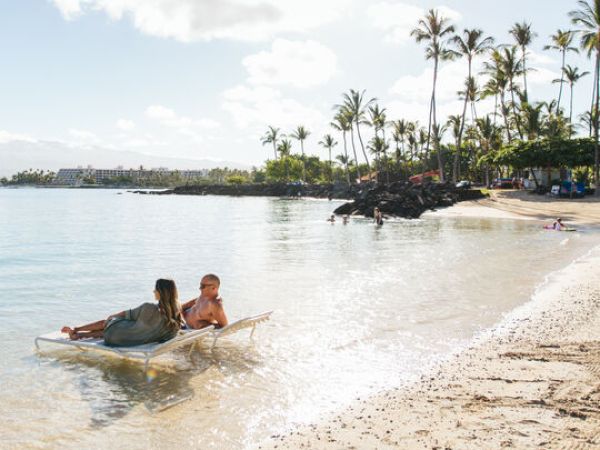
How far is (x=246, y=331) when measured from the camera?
888 cm

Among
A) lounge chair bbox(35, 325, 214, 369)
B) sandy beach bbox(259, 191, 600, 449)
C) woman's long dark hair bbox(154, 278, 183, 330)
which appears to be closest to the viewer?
sandy beach bbox(259, 191, 600, 449)

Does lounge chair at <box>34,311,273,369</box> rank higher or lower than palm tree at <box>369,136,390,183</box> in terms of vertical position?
lower

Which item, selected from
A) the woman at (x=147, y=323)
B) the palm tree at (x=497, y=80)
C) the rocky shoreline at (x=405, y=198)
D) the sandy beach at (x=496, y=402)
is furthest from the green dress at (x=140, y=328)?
the palm tree at (x=497, y=80)

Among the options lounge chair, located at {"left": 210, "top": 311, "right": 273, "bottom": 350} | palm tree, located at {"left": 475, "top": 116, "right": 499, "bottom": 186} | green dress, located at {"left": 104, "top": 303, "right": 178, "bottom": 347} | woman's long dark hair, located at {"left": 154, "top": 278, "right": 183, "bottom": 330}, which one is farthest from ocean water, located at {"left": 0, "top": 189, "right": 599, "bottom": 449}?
palm tree, located at {"left": 475, "top": 116, "right": 499, "bottom": 186}

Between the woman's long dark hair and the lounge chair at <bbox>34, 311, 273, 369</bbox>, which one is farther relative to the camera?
the woman's long dark hair

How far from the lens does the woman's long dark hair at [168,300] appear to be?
659 cm

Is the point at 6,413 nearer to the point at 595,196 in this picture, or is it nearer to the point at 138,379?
the point at 138,379

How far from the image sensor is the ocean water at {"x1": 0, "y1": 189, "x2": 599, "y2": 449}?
5430mm

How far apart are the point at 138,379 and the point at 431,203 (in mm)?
41561

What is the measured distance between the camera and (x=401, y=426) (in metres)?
4.82

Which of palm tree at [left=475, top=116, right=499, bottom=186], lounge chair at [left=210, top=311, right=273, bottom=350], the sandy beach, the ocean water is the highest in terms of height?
palm tree at [left=475, top=116, right=499, bottom=186]

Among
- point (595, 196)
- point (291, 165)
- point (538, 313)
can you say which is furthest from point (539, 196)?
point (291, 165)

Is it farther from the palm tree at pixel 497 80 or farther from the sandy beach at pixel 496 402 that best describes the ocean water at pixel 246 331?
the palm tree at pixel 497 80

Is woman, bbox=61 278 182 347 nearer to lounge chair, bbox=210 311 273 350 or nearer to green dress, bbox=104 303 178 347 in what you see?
green dress, bbox=104 303 178 347
